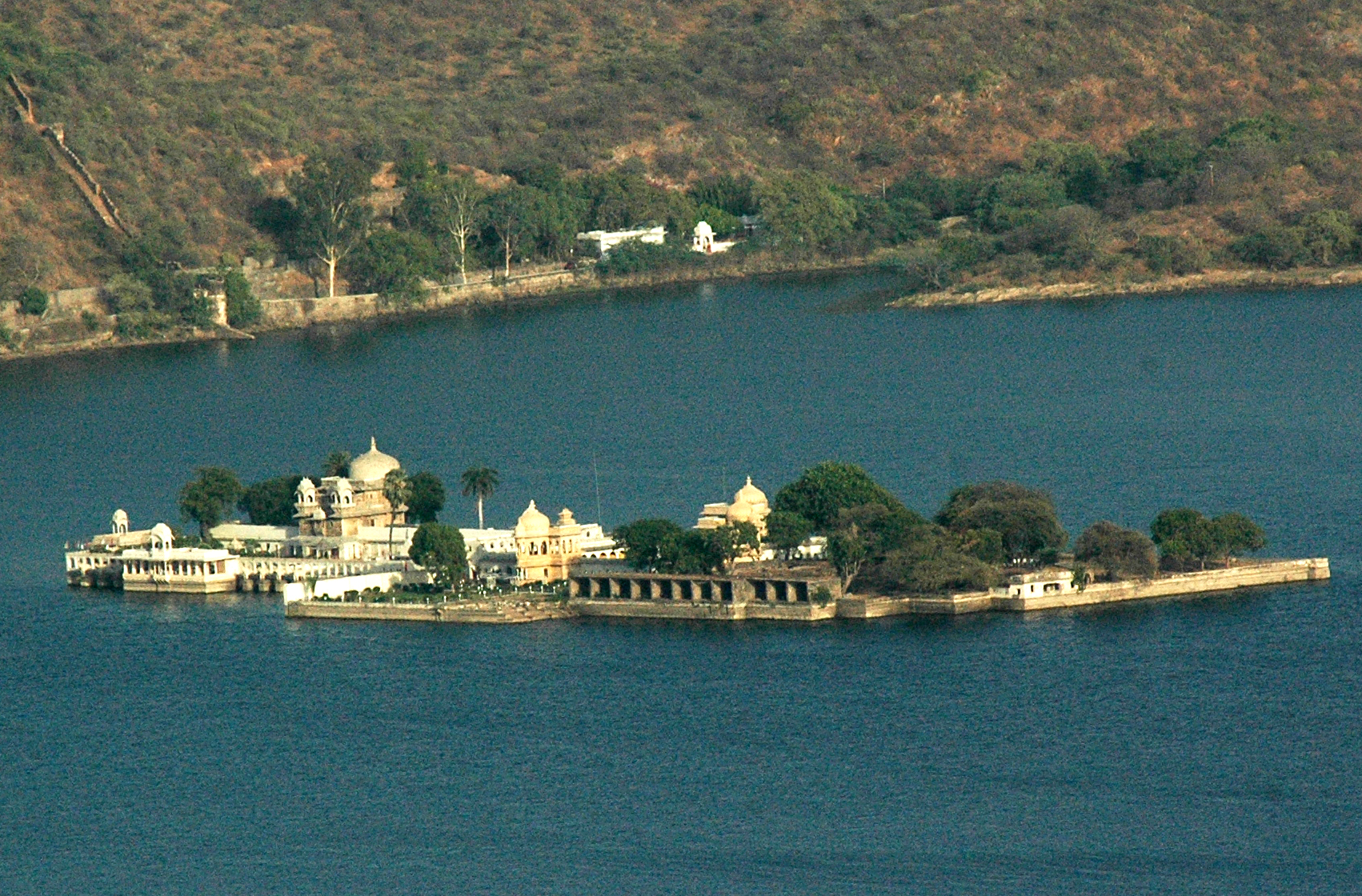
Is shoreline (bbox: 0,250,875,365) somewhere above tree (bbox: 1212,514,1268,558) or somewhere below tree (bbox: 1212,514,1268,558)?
above

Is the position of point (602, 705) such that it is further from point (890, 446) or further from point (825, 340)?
point (825, 340)

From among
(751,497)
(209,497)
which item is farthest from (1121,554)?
(209,497)

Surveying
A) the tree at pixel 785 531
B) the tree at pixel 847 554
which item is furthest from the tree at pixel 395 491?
the tree at pixel 847 554

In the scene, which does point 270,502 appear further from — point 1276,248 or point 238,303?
point 1276,248

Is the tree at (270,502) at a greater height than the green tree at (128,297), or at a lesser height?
lesser

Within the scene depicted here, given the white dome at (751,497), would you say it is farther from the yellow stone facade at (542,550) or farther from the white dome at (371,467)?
the white dome at (371,467)

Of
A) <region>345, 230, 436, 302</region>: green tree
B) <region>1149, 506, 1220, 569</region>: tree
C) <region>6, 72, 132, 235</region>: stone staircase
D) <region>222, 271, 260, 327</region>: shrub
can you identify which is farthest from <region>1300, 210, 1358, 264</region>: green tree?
<region>1149, 506, 1220, 569</region>: tree

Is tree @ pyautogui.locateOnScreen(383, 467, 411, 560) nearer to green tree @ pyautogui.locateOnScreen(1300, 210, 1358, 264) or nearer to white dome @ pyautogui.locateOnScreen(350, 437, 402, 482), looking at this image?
white dome @ pyautogui.locateOnScreen(350, 437, 402, 482)
